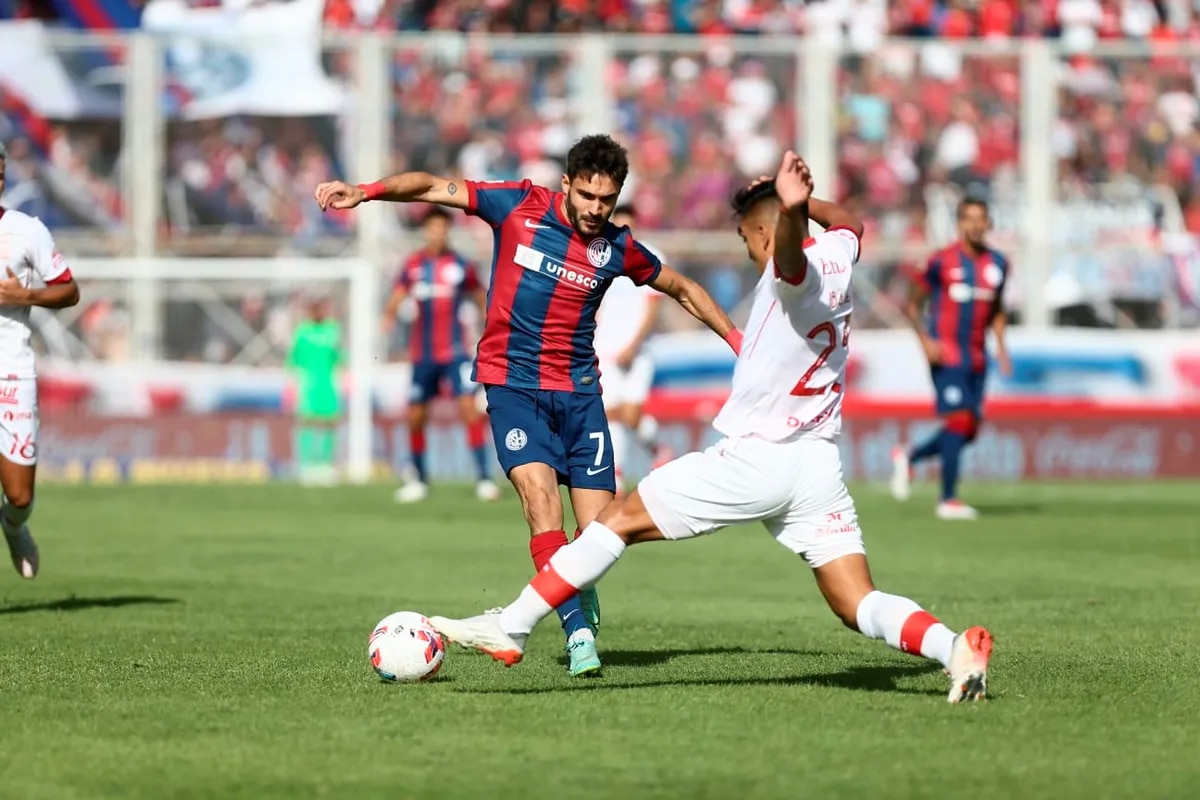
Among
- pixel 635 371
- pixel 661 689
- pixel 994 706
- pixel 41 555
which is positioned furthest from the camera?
pixel 635 371

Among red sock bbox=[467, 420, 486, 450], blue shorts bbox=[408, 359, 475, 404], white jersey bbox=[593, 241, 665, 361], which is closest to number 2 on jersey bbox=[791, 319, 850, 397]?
white jersey bbox=[593, 241, 665, 361]

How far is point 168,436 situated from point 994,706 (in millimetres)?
17011

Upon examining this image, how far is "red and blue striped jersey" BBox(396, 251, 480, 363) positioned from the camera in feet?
64.9

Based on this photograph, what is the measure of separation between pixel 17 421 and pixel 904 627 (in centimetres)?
518

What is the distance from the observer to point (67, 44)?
2412 cm

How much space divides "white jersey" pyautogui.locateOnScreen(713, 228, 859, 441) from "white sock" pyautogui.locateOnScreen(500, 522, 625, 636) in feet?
1.92

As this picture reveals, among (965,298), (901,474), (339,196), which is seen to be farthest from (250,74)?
(339,196)

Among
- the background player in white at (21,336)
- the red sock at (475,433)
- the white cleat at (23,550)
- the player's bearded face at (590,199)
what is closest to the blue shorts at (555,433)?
the player's bearded face at (590,199)

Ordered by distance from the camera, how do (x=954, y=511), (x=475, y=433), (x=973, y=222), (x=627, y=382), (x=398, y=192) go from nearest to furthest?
(x=398, y=192) → (x=973, y=222) → (x=954, y=511) → (x=627, y=382) → (x=475, y=433)

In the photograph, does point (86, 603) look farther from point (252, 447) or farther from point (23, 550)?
point (252, 447)

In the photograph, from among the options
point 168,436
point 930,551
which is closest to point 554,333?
point 930,551

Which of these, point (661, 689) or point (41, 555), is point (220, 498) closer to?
point (41, 555)

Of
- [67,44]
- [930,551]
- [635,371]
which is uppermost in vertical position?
[67,44]

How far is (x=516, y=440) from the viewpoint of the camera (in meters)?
8.41
